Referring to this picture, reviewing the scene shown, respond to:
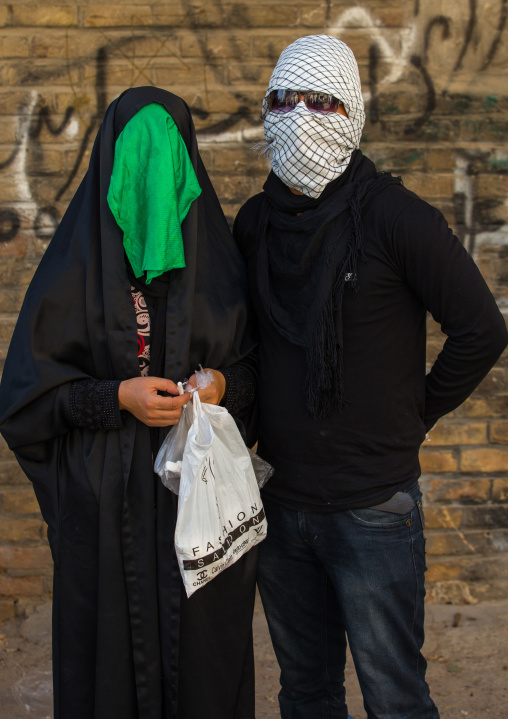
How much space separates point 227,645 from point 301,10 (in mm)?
2343

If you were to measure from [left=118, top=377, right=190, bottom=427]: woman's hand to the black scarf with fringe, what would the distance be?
0.32 meters

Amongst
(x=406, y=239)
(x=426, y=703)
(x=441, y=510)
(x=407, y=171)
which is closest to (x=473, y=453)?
(x=441, y=510)

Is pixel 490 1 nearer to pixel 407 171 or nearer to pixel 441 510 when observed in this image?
pixel 407 171

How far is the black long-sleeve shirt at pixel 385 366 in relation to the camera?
1660 millimetres

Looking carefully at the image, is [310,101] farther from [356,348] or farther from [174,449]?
[174,449]

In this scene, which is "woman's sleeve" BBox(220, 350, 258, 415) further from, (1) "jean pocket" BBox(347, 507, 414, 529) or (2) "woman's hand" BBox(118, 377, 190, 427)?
(1) "jean pocket" BBox(347, 507, 414, 529)

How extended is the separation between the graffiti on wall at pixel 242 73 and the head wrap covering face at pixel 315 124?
1.13 metres

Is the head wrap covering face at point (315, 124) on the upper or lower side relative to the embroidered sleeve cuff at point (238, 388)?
upper

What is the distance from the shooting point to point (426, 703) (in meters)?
1.79

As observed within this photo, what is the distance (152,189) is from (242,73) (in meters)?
1.32

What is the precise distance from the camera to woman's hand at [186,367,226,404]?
70.6 inches

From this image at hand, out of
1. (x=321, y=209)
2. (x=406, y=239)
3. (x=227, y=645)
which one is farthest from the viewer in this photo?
(x=227, y=645)

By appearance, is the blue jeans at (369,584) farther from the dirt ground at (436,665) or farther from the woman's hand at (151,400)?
the dirt ground at (436,665)

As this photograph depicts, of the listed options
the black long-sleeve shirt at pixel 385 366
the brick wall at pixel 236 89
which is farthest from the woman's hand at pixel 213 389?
the brick wall at pixel 236 89
